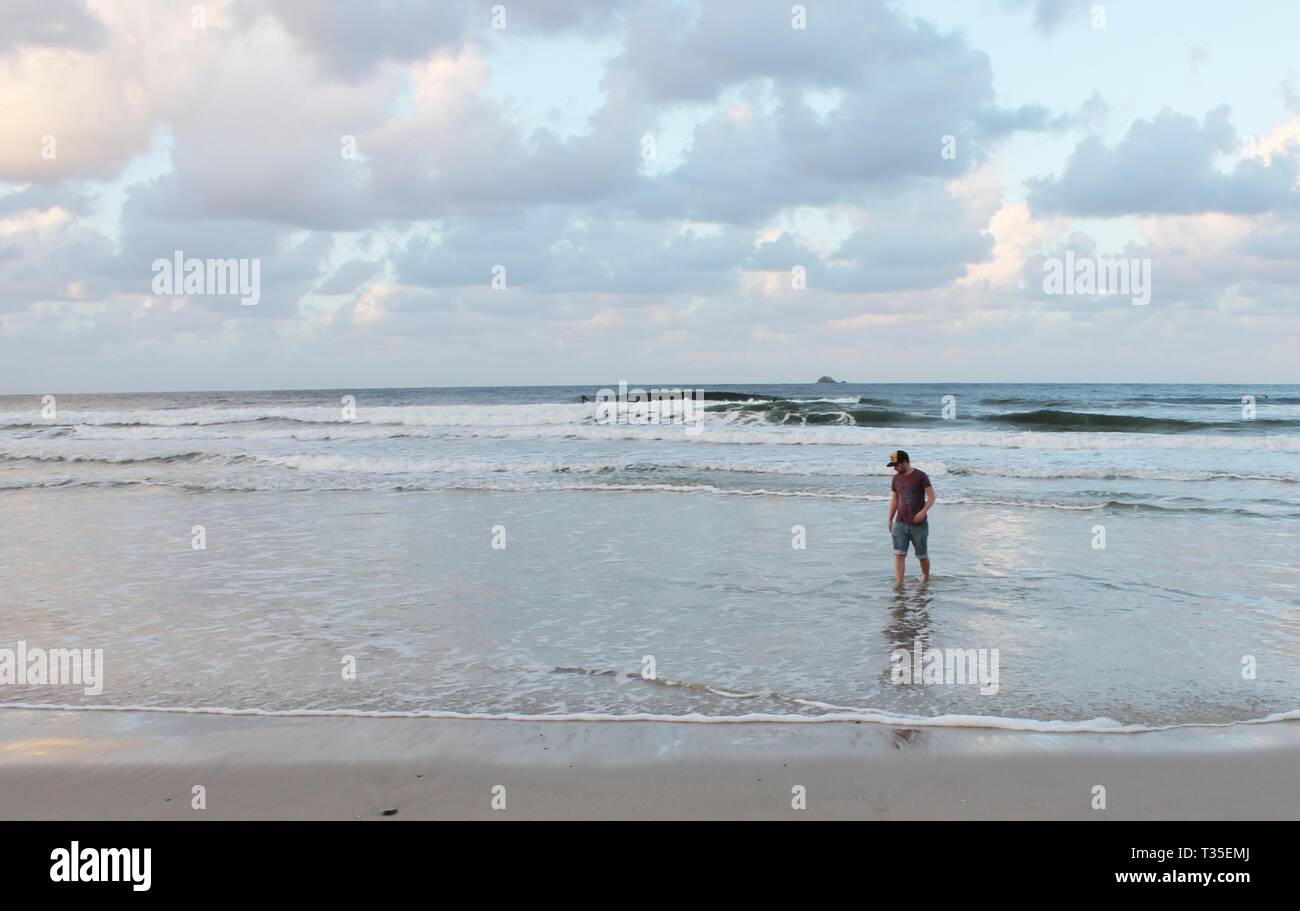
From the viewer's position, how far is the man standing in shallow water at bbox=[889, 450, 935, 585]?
10016mm

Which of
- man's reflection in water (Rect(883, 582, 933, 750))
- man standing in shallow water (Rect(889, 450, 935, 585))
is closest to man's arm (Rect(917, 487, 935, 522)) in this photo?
man standing in shallow water (Rect(889, 450, 935, 585))

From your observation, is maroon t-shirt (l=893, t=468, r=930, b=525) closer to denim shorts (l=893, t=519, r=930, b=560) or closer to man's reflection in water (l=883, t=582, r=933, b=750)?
denim shorts (l=893, t=519, r=930, b=560)

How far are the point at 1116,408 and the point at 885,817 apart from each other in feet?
172

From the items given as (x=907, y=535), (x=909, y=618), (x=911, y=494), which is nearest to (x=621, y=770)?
(x=909, y=618)

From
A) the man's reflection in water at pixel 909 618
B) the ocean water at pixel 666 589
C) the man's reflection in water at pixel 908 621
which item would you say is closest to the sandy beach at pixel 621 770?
the ocean water at pixel 666 589

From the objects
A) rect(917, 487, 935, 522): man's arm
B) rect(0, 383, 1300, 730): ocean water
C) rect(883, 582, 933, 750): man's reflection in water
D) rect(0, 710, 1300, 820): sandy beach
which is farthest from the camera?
rect(917, 487, 935, 522): man's arm

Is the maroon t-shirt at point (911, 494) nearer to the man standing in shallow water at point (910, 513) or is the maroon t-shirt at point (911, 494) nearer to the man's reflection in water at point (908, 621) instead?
the man standing in shallow water at point (910, 513)

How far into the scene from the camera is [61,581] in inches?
409

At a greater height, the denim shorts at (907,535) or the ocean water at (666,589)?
the denim shorts at (907,535)

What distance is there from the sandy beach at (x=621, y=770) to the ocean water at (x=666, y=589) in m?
0.39

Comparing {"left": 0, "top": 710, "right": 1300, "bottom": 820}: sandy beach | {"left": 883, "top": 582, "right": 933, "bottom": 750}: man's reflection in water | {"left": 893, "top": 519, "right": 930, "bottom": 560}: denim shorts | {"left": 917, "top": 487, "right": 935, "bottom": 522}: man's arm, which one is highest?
{"left": 917, "top": 487, "right": 935, "bottom": 522}: man's arm

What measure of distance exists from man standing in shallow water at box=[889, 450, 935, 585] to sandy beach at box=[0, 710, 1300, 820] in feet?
14.8

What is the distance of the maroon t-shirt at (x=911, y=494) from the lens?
10.0 m
